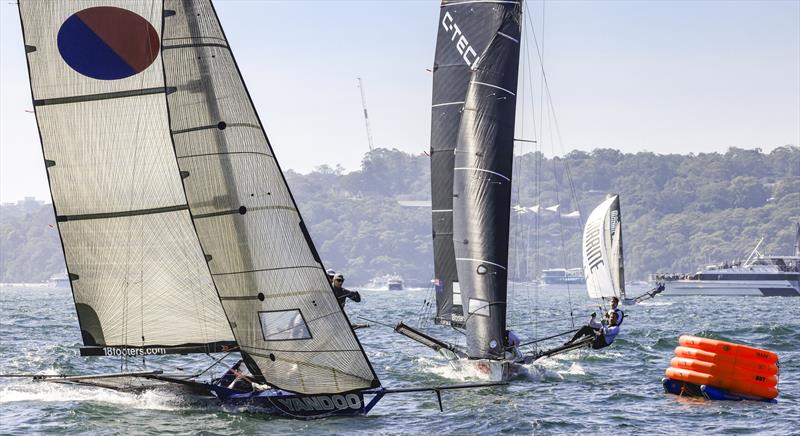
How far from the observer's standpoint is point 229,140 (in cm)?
1941

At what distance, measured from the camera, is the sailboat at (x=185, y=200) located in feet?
63.6

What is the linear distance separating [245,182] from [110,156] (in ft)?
7.67

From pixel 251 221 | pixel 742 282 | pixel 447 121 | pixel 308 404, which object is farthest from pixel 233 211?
pixel 742 282

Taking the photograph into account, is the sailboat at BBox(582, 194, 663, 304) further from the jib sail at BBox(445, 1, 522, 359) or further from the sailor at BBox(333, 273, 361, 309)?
the sailor at BBox(333, 273, 361, 309)

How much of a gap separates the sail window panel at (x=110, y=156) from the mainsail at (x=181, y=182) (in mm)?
16

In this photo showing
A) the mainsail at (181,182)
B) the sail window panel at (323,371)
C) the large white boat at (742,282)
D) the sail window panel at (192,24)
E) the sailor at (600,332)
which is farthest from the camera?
Answer: the large white boat at (742,282)

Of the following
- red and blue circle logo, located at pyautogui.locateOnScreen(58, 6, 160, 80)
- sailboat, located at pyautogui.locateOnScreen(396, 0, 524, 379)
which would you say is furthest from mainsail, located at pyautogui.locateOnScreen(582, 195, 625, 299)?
red and blue circle logo, located at pyautogui.locateOnScreen(58, 6, 160, 80)

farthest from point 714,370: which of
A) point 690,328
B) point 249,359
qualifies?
point 690,328

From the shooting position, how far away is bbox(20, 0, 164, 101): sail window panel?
19.6m

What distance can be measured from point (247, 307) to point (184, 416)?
2.27m

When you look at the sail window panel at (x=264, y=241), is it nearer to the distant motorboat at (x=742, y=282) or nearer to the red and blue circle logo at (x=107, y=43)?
the red and blue circle logo at (x=107, y=43)

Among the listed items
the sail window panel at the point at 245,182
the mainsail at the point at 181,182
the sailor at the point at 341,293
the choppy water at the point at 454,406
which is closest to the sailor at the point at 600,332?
the choppy water at the point at 454,406

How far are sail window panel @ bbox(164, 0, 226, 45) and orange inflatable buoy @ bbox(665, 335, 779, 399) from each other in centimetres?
1045

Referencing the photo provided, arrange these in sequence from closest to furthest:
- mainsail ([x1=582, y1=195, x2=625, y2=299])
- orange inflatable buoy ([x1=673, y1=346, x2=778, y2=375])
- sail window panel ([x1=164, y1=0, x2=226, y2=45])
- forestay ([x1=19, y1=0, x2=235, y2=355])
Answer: sail window panel ([x1=164, y1=0, x2=226, y2=45]) → forestay ([x1=19, y1=0, x2=235, y2=355]) → orange inflatable buoy ([x1=673, y1=346, x2=778, y2=375]) → mainsail ([x1=582, y1=195, x2=625, y2=299])
